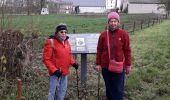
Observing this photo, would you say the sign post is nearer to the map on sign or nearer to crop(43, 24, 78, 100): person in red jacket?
the map on sign

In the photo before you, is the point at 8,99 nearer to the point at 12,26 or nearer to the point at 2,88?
the point at 2,88

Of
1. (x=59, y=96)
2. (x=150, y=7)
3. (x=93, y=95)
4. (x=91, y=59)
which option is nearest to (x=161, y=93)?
(x=93, y=95)

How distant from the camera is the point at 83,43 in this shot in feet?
27.2

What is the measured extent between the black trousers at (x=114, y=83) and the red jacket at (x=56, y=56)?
2.71 feet

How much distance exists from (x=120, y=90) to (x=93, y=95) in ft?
3.77

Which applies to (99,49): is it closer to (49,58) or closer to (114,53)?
(114,53)

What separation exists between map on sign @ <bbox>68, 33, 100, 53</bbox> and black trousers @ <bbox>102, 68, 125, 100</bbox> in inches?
41.0

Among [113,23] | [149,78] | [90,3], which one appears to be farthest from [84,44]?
[90,3]

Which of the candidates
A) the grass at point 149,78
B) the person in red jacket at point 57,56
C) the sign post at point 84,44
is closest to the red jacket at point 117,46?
the person in red jacket at point 57,56

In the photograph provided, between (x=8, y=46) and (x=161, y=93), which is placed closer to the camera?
(x=8, y=46)

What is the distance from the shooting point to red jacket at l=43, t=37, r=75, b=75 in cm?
659

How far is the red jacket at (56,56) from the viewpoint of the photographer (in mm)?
6586

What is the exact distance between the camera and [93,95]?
830 cm

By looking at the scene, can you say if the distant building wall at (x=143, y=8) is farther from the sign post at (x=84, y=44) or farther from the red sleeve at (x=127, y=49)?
the red sleeve at (x=127, y=49)
